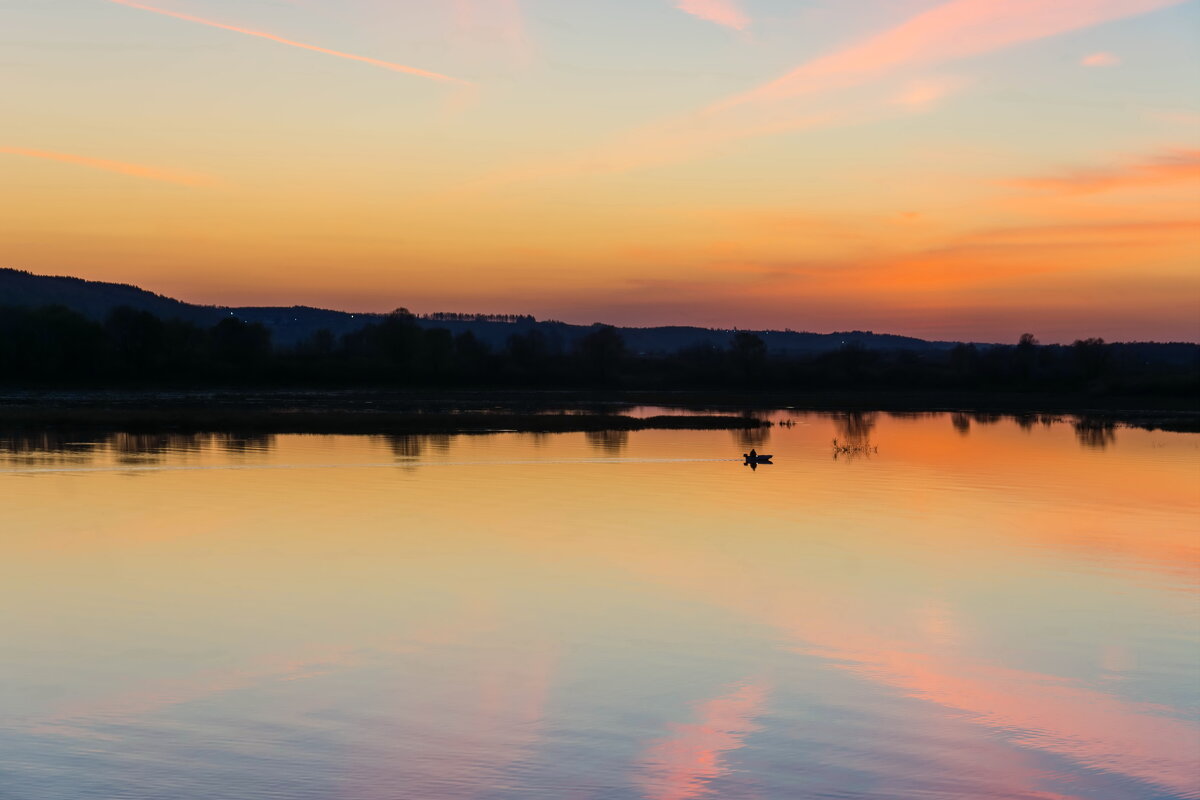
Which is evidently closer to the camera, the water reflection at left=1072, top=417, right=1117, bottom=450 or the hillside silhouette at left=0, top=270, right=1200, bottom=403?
the water reflection at left=1072, top=417, right=1117, bottom=450

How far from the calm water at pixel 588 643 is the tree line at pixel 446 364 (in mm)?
100233

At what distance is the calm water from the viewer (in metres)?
11.4

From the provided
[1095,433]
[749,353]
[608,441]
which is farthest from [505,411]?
[749,353]

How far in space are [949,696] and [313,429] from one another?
50556mm

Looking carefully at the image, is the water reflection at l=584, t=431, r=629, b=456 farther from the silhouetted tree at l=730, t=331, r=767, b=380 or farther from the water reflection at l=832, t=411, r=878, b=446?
the silhouetted tree at l=730, t=331, r=767, b=380

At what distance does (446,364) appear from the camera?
15388 centimetres

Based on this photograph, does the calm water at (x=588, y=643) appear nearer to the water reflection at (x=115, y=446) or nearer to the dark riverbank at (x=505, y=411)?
the water reflection at (x=115, y=446)

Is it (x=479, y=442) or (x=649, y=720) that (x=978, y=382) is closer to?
(x=479, y=442)

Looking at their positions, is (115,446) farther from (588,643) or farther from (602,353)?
(602,353)

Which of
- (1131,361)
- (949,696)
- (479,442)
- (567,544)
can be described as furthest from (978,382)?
(949,696)

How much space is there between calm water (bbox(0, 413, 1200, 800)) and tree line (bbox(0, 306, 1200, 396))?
100233mm

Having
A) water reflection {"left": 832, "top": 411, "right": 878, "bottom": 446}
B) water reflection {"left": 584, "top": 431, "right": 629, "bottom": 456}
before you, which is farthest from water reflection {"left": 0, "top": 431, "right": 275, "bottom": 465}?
water reflection {"left": 832, "top": 411, "right": 878, "bottom": 446}

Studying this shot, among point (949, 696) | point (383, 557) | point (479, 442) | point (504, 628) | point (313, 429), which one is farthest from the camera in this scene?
point (313, 429)

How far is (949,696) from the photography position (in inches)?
564
